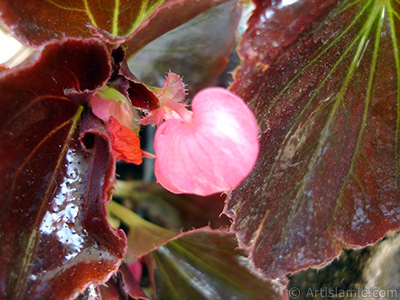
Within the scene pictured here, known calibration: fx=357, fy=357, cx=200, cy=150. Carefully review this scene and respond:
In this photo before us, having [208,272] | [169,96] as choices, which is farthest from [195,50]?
[208,272]

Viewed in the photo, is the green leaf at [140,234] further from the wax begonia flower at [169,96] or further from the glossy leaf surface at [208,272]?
the wax begonia flower at [169,96]

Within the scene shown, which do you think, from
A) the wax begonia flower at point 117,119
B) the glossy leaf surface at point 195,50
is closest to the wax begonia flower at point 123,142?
the wax begonia flower at point 117,119

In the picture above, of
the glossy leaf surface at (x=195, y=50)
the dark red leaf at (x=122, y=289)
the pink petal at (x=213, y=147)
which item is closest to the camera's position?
the pink petal at (x=213, y=147)

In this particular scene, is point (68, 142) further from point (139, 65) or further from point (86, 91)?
point (139, 65)

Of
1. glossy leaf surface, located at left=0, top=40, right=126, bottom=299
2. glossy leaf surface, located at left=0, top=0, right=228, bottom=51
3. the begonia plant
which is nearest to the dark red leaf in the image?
the begonia plant

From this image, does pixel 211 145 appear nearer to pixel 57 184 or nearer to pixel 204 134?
→ pixel 204 134

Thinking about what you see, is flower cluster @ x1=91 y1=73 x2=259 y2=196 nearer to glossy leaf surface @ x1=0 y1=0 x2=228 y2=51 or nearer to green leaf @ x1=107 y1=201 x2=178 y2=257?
glossy leaf surface @ x1=0 y1=0 x2=228 y2=51
